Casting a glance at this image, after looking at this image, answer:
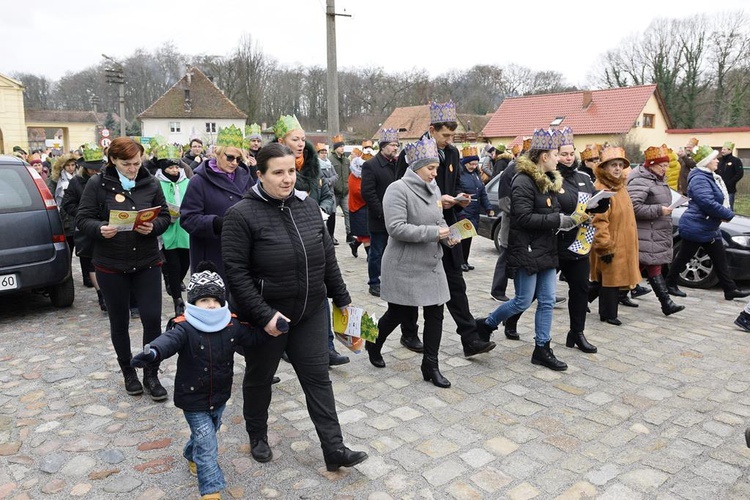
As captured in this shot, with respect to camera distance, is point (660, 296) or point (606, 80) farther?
point (606, 80)

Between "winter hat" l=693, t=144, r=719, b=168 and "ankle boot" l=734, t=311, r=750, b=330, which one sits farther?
"winter hat" l=693, t=144, r=719, b=168

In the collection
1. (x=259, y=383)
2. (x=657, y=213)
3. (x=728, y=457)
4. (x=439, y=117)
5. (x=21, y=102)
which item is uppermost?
(x=21, y=102)

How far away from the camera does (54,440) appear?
3957 millimetres

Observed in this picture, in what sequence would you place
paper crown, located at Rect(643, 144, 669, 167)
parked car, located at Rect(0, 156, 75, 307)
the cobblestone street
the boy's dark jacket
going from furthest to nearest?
paper crown, located at Rect(643, 144, 669, 167)
parked car, located at Rect(0, 156, 75, 307)
the cobblestone street
the boy's dark jacket

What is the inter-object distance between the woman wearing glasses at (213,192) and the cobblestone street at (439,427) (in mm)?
1310

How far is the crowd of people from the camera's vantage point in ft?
10.7

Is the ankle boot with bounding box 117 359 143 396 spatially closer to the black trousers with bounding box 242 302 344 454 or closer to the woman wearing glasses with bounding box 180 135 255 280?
the woman wearing glasses with bounding box 180 135 255 280

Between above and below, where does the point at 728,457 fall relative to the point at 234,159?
below

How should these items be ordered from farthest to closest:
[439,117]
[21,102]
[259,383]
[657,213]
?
[21,102] < [657,213] < [439,117] < [259,383]

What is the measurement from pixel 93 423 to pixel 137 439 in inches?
18.6

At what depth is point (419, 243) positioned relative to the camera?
4.59 meters

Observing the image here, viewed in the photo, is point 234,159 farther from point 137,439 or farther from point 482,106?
point 482,106

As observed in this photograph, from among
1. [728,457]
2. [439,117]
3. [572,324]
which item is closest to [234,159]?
[439,117]

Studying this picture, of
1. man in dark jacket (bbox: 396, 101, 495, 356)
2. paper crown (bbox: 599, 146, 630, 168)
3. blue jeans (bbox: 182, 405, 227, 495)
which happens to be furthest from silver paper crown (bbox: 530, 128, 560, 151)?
blue jeans (bbox: 182, 405, 227, 495)
